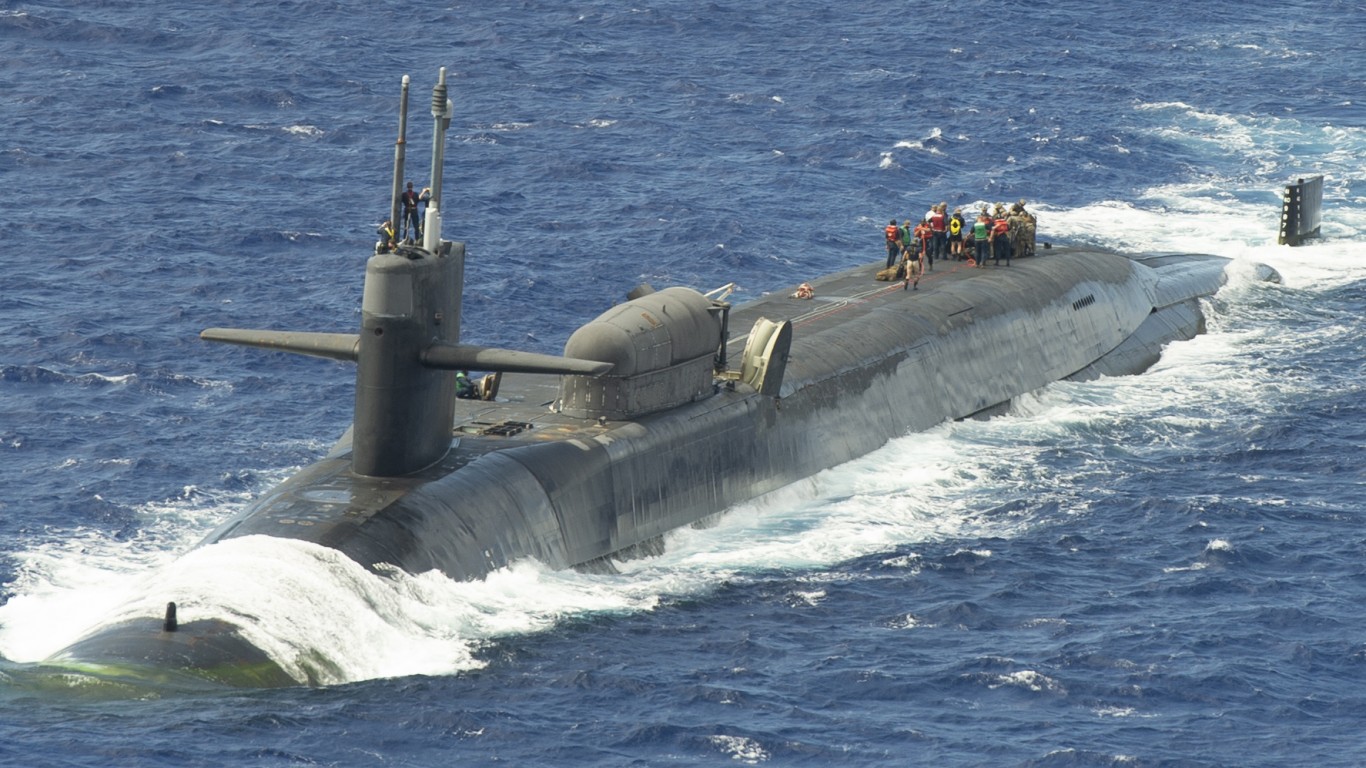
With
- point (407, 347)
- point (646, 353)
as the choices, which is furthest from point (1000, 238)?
point (407, 347)

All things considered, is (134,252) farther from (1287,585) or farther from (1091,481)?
(1287,585)

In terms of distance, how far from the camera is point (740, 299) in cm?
6456

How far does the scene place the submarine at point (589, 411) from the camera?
126 ft

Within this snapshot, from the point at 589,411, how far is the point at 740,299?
64.6 ft

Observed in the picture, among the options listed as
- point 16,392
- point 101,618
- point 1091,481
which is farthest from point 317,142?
point 101,618

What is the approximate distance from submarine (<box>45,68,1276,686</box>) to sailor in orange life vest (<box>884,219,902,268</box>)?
965mm

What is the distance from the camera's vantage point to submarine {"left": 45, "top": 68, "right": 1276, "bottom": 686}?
1517 inches

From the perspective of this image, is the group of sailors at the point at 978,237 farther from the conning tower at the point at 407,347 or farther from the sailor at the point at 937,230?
the conning tower at the point at 407,347

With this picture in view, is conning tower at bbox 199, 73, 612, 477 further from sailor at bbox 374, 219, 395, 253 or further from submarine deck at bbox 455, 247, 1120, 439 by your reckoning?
submarine deck at bbox 455, 247, 1120, 439

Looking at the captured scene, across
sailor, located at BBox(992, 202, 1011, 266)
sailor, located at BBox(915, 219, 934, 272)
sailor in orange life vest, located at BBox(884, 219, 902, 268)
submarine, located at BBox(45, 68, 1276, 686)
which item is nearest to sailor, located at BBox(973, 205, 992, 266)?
sailor, located at BBox(992, 202, 1011, 266)

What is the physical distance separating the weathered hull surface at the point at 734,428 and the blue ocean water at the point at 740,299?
89cm

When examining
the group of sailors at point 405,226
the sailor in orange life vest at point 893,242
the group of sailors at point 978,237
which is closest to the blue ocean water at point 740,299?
the group of sailors at point 978,237

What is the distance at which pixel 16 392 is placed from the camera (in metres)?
53.8

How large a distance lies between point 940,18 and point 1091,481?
59.9 metres
